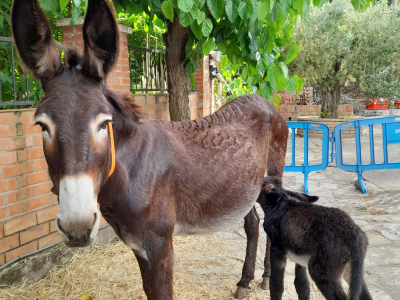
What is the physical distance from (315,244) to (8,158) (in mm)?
2801

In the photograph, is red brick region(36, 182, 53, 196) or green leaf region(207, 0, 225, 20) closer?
green leaf region(207, 0, 225, 20)

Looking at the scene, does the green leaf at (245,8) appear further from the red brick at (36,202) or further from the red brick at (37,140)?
the red brick at (36,202)

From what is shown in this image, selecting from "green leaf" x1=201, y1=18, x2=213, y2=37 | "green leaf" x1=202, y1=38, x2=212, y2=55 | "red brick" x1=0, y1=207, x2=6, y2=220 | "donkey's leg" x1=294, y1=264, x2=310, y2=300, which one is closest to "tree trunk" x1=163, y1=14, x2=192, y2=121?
"green leaf" x1=202, y1=38, x2=212, y2=55

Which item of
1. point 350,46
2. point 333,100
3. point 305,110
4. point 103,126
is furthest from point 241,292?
point 305,110

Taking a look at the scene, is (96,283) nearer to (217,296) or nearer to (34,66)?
(217,296)

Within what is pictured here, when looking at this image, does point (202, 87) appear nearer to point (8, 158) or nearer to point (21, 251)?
point (8, 158)

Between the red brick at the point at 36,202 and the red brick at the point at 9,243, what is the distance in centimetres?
30

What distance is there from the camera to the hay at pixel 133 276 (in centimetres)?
333

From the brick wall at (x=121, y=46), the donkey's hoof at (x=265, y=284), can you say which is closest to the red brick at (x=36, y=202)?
the brick wall at (x=121, y=46)

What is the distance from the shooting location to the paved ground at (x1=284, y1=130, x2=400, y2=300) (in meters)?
3.52

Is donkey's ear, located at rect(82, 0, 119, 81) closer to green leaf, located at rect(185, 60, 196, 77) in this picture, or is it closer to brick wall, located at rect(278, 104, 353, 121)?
green leaf, located at rect(185, 60, 196, 77)

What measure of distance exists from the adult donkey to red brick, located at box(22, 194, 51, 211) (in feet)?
5.57

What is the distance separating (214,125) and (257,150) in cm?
44

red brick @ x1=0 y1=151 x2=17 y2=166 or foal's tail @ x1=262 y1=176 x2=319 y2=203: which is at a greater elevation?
red brick @ x1=0 y1=151 x2=17 y2=166
